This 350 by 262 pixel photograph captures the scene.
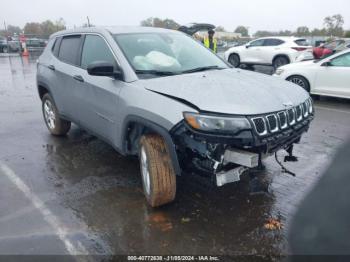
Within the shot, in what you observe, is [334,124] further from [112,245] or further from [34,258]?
[34,258]

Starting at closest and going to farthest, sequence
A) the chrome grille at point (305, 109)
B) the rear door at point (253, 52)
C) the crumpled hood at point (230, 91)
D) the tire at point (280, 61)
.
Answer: the crumpled hood at point (230, 91) → the chrome grille at point (305, 109) → the tire at point (280, 61) → the rear door at point (253, 52)

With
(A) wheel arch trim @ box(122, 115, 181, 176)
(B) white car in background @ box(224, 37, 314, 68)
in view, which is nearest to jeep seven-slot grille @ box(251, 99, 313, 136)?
(A) wheel arch trim @ box(122, 115, 181, 176)

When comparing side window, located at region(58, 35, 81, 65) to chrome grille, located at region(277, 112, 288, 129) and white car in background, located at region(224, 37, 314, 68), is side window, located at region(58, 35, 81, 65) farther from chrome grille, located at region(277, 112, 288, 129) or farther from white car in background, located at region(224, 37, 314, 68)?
white car in background, located at region(224, 37, 314, 68)

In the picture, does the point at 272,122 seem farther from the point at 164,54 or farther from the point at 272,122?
the point at 164,54

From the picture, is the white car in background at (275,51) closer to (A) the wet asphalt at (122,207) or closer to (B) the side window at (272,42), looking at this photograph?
(B) the side window at (272,42)

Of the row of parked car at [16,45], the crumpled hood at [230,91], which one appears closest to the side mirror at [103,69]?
the crumpled hood at [230,91]

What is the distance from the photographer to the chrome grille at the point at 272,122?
3.07m

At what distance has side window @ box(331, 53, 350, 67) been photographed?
28.2 ft

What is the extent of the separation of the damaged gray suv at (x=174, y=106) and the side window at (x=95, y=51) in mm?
13

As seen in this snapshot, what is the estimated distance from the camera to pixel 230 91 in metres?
3.29

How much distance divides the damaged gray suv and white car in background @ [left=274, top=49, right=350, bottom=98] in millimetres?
5209

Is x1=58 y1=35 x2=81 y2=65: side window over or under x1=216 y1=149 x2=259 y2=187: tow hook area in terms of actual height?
over

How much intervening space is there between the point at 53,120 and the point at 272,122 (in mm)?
4123

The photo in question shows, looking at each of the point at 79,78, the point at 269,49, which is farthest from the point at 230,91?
the point at 269,49
